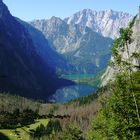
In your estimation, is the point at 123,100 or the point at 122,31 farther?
the point at 123,100

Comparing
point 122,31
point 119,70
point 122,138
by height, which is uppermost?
point 122,31

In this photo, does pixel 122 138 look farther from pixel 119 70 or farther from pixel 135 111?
pixel 119 70

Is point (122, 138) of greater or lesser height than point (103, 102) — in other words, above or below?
below

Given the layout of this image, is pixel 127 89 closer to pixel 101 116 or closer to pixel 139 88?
pixel 139 88

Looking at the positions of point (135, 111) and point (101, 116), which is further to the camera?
point (101, 116)

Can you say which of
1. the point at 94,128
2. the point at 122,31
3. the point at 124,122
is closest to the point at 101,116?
the point at 94,128

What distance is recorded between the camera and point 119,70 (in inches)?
1238

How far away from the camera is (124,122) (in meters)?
32.9

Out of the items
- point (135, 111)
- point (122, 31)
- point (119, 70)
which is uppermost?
point (122, 31)

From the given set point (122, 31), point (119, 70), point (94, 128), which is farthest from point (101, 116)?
point (122, 31)

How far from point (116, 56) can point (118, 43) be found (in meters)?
1.18

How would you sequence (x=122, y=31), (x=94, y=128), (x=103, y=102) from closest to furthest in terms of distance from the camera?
(x=122, y=31) < (x=103, y=102) < (x=94, y=128)

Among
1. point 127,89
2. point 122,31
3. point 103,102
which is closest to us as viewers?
point 122,31

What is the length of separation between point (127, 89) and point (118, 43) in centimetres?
406
